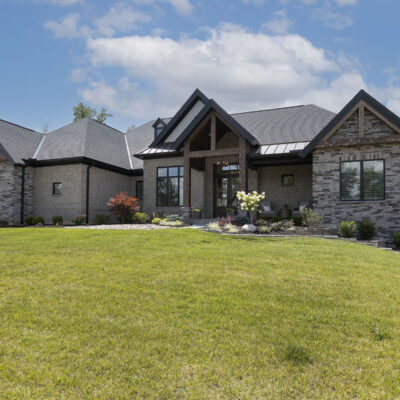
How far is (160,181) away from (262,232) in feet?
30.1

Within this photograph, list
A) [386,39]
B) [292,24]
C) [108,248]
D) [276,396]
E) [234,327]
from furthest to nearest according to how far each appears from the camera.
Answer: [386,39], [292,24], [108,248], [234,327], [276,396]

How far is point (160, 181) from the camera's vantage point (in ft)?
65.5

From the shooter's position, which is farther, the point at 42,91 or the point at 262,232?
the point at 42,91

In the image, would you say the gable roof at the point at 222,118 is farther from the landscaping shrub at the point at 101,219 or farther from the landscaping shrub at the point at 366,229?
the landscaping shrub at the point at 101,219

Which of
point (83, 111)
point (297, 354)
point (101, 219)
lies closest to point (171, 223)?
point (101, 219)

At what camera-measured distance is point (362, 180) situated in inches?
550

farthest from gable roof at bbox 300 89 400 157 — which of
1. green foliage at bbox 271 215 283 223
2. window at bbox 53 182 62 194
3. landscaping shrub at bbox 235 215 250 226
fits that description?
window at bbox 53 182 62 194

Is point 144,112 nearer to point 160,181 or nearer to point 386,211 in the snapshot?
point 160,181

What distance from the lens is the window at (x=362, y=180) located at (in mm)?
13750

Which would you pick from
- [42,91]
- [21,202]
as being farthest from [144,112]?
[21,202]

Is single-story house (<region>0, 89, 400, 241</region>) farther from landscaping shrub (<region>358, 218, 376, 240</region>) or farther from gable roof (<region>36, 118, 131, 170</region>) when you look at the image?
landscaping shrub (<region>358, 218, 376, 240</region>)

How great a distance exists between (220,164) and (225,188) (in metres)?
1.44

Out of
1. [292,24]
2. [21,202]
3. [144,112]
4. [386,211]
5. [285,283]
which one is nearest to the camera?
[285,283]

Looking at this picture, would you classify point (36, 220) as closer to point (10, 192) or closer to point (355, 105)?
point (10, 192)
